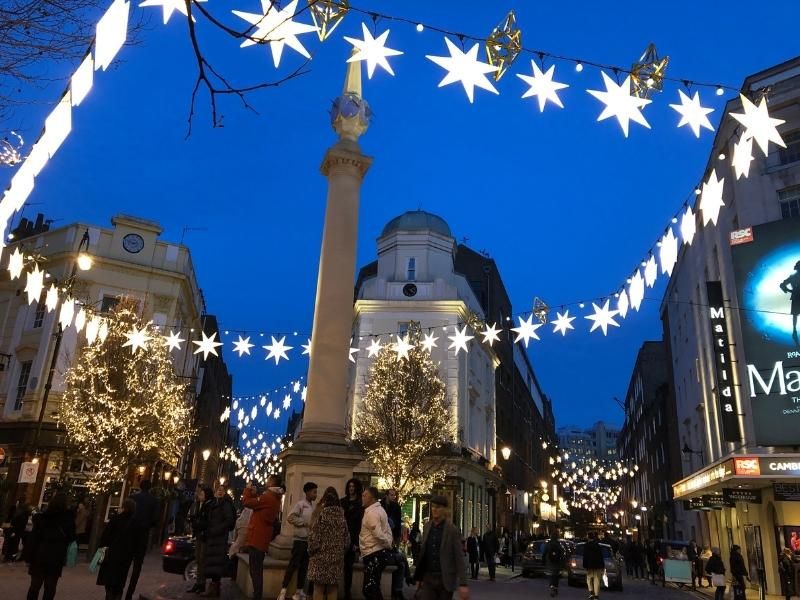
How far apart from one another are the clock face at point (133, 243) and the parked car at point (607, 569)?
2570 centimetres

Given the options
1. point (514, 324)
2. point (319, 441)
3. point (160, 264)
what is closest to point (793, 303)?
point (319, 441)

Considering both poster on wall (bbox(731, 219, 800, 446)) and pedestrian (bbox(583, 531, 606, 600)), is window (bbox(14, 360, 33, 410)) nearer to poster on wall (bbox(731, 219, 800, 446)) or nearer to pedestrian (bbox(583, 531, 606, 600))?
pedestrian (bbox(583, 531, 606, 600))

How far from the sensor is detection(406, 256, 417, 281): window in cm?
3981

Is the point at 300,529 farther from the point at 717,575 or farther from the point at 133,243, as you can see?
the point at 133,243

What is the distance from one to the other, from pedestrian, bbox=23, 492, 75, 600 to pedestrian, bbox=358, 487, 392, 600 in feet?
12.7

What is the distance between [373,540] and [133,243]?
29.2 metres

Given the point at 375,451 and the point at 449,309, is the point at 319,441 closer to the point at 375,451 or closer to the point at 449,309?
the point at 375,451

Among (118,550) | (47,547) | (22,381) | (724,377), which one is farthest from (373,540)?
(22,381)

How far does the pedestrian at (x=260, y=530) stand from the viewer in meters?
9.34

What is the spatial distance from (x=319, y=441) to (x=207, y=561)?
305 cm

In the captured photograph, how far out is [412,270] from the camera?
1575 inches

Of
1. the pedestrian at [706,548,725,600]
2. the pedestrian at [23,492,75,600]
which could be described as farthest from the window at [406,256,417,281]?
the pedestrian at [23,492,75,600]

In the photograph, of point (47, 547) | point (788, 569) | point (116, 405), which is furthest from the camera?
point (116, 405)

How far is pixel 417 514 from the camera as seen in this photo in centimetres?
3497
